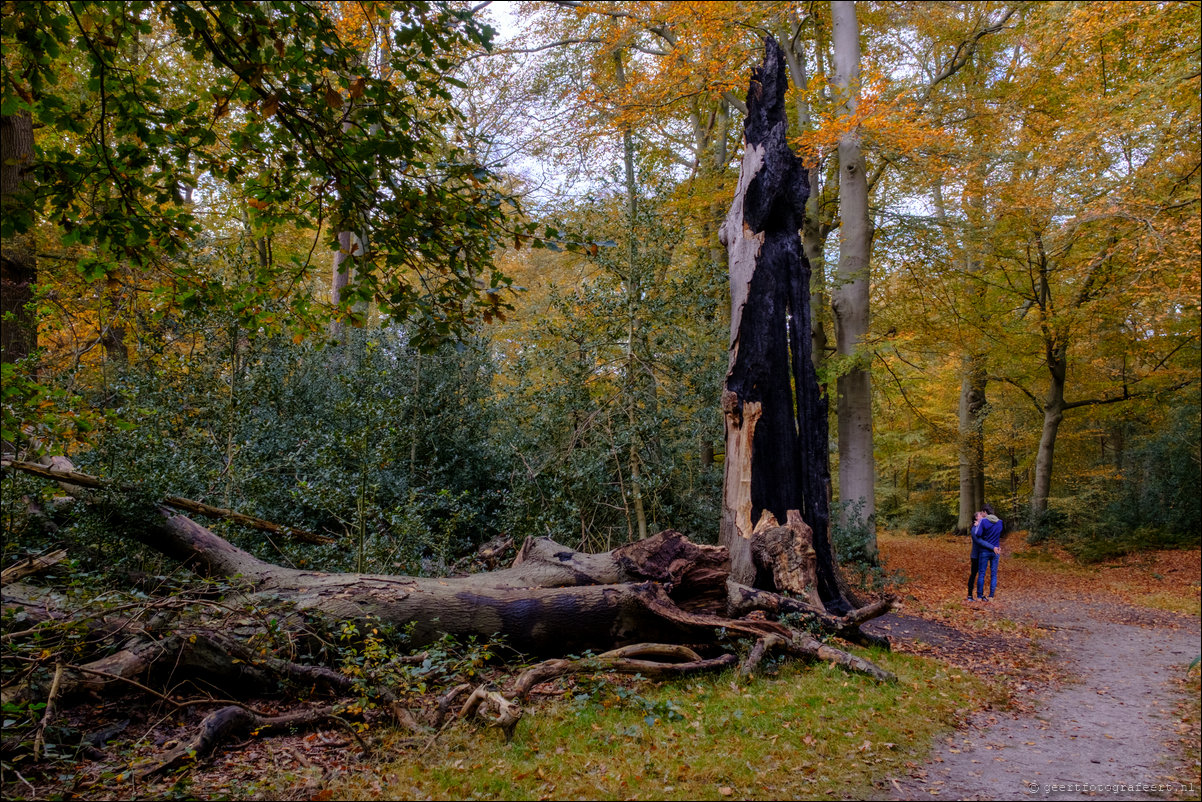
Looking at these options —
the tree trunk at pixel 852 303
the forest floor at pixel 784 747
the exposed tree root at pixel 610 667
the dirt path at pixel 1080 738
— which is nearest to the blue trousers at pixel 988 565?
the tree trunk at pixel 852 303

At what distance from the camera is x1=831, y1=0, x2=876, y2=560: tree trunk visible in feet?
41.6

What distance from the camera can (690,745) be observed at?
412cm

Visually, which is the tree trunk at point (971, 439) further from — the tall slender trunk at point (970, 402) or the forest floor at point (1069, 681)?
the forest floor at point (1069, 681)

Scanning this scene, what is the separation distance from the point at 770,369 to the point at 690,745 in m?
5.23

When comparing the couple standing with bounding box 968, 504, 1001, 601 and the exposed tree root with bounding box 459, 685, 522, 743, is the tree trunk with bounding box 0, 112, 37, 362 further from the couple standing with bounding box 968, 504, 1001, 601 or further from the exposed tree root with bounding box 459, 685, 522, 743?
the couple standing with bounding box 968, 504, 1001, 601

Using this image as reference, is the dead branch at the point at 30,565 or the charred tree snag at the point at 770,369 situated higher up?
the charred tree snag at the point at 770,369

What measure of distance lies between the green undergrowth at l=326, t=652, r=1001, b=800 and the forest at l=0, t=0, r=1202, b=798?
0.23 m

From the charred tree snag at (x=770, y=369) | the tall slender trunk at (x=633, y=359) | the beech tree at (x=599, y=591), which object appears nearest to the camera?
the beech tree at (x=599, y=591)

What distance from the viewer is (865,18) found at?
14234 mm

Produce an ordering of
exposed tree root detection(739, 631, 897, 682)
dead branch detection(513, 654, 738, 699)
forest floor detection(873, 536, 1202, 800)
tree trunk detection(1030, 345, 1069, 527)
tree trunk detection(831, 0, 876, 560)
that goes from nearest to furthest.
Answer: forest floor detection(873, 536, 1202, 800), dead branch detection(513, 654, 738, 699), exposed tree root detection(739, 631, 897, 682), tree trunk detection(831, 0, 876, 560), tree trunk detection(1030, 345, 1069, 527)

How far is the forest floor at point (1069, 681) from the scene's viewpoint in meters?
3.95

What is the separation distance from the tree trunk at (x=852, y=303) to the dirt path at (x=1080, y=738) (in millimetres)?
4833

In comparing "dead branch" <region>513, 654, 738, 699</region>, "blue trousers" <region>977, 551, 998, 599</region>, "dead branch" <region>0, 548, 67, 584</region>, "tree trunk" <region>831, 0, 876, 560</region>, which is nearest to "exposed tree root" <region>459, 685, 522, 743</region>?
"dead branch" <region>513, 654, 738, 699</region>

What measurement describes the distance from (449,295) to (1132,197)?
36.6ft
